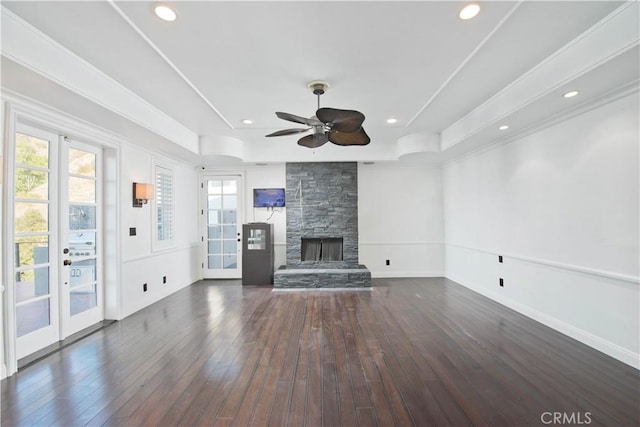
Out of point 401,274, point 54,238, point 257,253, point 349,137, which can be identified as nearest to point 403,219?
point 401,274

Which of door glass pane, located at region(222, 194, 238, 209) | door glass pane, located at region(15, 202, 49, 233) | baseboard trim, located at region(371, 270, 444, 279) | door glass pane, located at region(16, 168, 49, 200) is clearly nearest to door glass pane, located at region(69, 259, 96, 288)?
door glass pane, located at region(15, 202, 49, 233)

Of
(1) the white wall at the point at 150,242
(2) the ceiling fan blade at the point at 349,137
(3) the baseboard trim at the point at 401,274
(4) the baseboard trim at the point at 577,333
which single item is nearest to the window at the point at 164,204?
(1) the white wall at the point at 150,242

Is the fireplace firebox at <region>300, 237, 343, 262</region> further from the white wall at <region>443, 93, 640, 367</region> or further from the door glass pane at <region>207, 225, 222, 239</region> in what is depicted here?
the white wall at <region>443, 93, 640, 367</region>

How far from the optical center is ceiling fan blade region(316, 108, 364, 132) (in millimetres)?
2533

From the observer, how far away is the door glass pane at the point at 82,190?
356 cm

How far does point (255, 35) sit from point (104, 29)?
3.79 ft

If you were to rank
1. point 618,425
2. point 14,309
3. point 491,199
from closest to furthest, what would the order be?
point 618,425, point 14,309, point 491,199

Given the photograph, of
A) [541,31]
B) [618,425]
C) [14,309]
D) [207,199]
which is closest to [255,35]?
[541,31]

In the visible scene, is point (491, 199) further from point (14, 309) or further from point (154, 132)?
point (14, 309)

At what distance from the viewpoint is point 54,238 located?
321cm

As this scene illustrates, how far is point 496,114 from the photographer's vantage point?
3.54 metres

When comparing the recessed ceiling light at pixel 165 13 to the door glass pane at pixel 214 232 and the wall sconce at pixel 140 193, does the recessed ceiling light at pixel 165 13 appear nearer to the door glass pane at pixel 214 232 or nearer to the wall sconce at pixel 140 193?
the wall sconce at pixel 140 193

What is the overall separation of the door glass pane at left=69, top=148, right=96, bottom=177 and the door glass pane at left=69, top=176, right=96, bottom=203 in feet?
0.29

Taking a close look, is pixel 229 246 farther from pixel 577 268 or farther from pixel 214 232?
pixel 577 268
